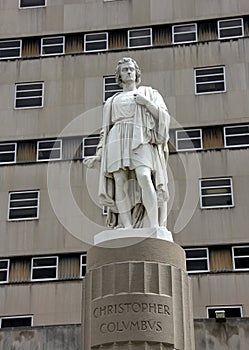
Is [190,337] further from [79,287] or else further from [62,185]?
[62,185]

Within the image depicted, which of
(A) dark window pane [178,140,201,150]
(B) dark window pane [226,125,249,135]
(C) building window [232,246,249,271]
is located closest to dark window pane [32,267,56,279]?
(C) building window [232,246,249,271]

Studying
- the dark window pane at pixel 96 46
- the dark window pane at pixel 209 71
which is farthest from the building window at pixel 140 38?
the dark window pane at pixel 209 71

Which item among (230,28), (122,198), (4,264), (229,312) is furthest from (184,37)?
(122,198)

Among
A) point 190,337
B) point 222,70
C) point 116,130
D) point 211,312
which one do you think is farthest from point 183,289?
point 222,70

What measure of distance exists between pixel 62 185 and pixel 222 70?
10419 millimetres

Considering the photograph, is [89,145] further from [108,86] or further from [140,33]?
[140,33]

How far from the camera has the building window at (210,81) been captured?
38.9 m

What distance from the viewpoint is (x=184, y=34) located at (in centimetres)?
4025

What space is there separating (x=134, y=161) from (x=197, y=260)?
21.0m

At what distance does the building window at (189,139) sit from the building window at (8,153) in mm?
8745

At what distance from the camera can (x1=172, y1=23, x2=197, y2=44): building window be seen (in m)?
40.2

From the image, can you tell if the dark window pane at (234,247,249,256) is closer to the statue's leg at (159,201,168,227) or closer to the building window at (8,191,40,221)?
the building window at (8,191,40,221)

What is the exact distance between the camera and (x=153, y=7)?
4081 cm

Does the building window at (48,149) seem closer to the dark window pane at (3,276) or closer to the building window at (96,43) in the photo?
the building window at (96,43)
